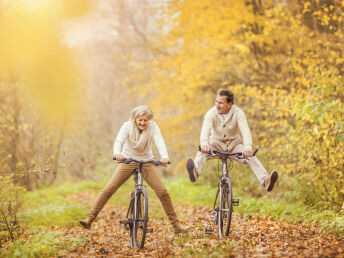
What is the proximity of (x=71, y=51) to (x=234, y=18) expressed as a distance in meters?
9.41

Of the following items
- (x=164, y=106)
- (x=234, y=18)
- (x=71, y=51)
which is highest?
(x=234, y=18)

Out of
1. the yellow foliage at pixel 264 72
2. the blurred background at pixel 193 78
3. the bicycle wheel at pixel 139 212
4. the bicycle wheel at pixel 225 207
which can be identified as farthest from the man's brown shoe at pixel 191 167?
the yellow foliage at pixel 264 72

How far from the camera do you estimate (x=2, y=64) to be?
232 centimetres

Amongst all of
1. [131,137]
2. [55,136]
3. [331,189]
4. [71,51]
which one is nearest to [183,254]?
[131,137]

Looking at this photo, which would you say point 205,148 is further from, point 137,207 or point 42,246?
point 42,246

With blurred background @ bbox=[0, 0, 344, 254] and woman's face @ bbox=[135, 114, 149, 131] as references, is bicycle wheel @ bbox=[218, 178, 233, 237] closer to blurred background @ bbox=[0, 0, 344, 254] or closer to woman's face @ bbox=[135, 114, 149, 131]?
woman's face @ bbox=[135, 114, 149, 131]

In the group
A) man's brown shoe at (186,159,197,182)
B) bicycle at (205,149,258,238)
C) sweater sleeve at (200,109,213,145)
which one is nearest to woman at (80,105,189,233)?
man's brown shoe at (186,159,197,182)

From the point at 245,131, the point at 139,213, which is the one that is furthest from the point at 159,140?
the point at 245,131

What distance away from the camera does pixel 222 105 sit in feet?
19.5

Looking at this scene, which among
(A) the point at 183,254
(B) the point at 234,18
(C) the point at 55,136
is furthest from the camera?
(C) the point at 55,136

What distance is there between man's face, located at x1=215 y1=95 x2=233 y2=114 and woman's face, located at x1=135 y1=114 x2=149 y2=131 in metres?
1.10

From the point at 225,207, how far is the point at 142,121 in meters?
1.80

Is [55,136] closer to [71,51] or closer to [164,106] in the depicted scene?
[164,106]

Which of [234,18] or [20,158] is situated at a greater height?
[234,18]
